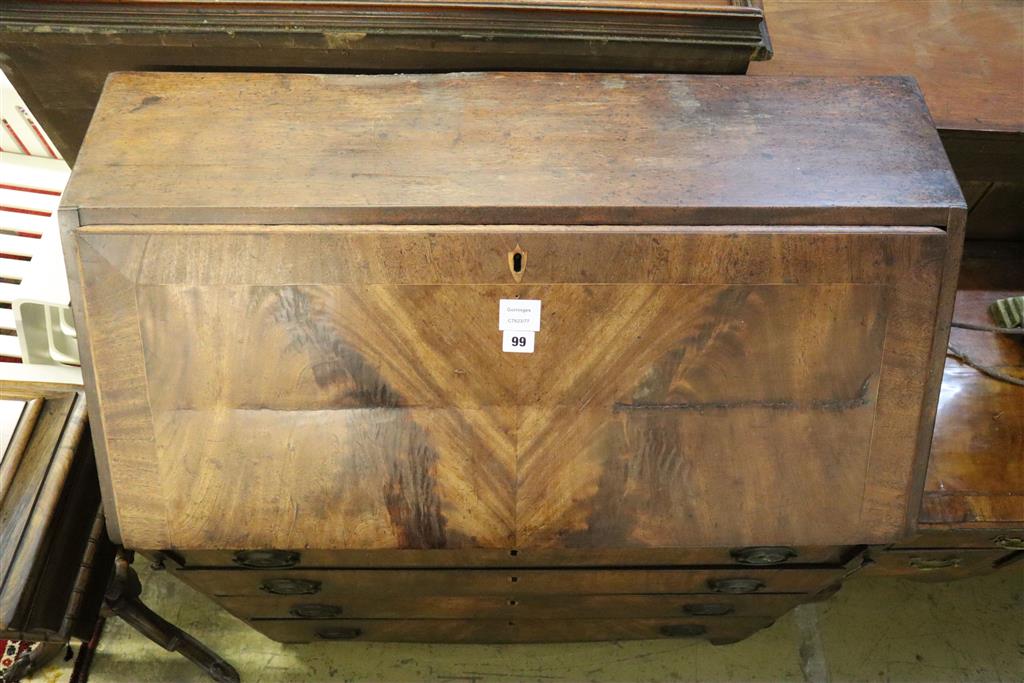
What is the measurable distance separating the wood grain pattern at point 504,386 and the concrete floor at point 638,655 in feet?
2.72

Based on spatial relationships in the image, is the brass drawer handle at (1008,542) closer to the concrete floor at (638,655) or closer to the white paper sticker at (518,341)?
the concrete floor at (638,655)

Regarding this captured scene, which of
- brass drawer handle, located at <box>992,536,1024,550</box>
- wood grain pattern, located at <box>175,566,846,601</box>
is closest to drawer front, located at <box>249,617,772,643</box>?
wood grain pattern, located at <box>175,566,846,601</box>

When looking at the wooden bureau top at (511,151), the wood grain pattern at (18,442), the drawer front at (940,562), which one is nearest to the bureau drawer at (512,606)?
the drawer front at (940,562)

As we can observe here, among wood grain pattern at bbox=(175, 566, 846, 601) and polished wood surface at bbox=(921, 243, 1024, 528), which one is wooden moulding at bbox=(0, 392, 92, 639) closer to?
wood grain pattern at bbox=(175, 566, 846, 601)

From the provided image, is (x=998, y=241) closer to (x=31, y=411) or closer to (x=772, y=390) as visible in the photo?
(x=772, y=390)

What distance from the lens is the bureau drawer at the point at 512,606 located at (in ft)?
5.23

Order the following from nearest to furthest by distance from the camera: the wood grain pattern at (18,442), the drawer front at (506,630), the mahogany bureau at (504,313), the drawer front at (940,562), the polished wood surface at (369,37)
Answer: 1. the mahogany bureau at (504,313)
2. the polished wood surface at (369,37)
3. the wood grain pattern at (18,442)
4. the drawer front at (940,562)
5. the drawer front at (506,630)

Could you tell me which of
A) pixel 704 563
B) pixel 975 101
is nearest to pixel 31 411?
pixel 704 563

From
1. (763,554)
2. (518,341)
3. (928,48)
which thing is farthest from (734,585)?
(928,48)

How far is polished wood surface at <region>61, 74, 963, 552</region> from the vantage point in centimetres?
115

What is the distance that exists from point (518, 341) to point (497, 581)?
53 cm

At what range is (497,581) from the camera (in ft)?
4.86

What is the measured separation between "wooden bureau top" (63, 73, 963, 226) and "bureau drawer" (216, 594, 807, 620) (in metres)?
0.81

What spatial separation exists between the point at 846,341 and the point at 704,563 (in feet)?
1.55
